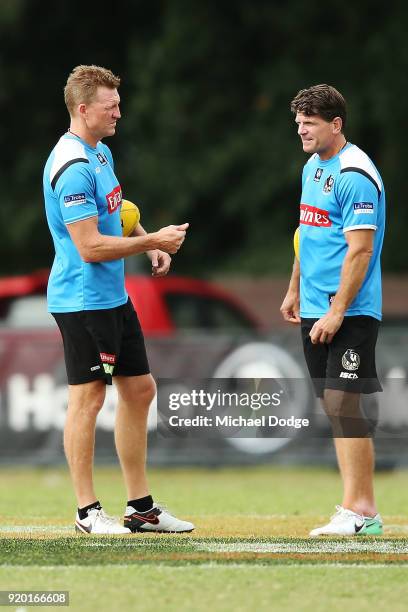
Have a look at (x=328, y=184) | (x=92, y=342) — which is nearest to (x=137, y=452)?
(x=92, y=342)

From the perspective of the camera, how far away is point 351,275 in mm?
7469

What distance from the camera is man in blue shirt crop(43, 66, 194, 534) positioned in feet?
24.3

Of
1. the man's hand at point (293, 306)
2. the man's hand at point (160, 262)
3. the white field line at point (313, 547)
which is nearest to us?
the white field line at point (313, 547)

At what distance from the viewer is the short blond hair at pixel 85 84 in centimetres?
754

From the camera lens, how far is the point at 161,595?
5.86 metres

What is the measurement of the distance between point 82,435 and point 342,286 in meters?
1.43

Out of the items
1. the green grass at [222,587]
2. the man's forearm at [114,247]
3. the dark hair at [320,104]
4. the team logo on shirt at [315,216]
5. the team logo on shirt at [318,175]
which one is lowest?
the green grass at [222,587]

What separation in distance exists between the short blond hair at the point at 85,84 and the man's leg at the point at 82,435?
1.35 meters

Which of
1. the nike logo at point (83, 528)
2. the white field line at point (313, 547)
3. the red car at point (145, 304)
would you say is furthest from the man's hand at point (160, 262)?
the red car at point (145, 304)

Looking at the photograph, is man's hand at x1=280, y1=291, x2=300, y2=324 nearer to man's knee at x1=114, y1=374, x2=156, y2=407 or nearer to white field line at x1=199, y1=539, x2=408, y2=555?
man's knee at x1=114, y1=374, x2=156, y2=407

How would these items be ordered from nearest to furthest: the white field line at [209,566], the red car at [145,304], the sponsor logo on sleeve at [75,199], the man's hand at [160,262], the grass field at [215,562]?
the grass field at [215,562], the white field line at [209,566], the sponsor logo on sleeve at [75,199], the man's hand at [160,262], the red car at [145,304]

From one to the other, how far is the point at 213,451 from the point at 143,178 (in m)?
12.7

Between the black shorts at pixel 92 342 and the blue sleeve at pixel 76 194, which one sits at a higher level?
the blue sleeve at pixel 76 194

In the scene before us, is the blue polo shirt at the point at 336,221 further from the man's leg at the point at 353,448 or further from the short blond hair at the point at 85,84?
the short blond hair at the point at 85,84
